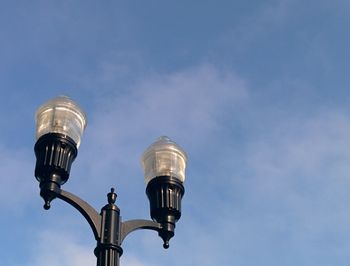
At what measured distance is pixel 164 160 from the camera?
19.9 ft

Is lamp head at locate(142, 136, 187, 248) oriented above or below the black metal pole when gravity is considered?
above

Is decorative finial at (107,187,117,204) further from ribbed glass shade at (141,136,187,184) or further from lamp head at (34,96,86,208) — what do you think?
ribbed glass shade at (141,136,187,184)

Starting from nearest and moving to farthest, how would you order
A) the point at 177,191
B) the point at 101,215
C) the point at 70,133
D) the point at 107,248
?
the point at 107,248 → the point at 101,215 → the point at 70,133 → the point at 177,191

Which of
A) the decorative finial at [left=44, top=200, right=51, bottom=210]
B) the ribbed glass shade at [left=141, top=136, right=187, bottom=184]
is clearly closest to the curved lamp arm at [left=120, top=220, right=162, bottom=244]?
the ribbed glass shade at [left=141, top=136, right=187, bottom=184]

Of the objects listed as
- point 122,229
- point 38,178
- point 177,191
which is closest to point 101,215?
point 122,229

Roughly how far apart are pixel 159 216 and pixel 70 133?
119 centimetres

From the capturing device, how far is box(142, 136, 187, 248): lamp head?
18.8 feet

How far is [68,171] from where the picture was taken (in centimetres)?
521

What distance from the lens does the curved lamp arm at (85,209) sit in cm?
501

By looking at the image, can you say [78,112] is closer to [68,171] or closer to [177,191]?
[68,171]

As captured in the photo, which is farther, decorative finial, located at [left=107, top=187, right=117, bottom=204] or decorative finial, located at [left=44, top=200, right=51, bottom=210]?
decorative finial, located at [left=107, top=187, right=117, bottom=204]

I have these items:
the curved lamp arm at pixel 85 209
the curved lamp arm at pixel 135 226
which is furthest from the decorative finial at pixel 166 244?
the curved lamp arm at pixel 85 209

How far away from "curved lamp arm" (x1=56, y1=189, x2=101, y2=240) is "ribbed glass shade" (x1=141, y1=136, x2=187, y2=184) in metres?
0.99

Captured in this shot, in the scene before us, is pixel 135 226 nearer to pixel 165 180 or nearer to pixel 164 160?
pixel 165 180
